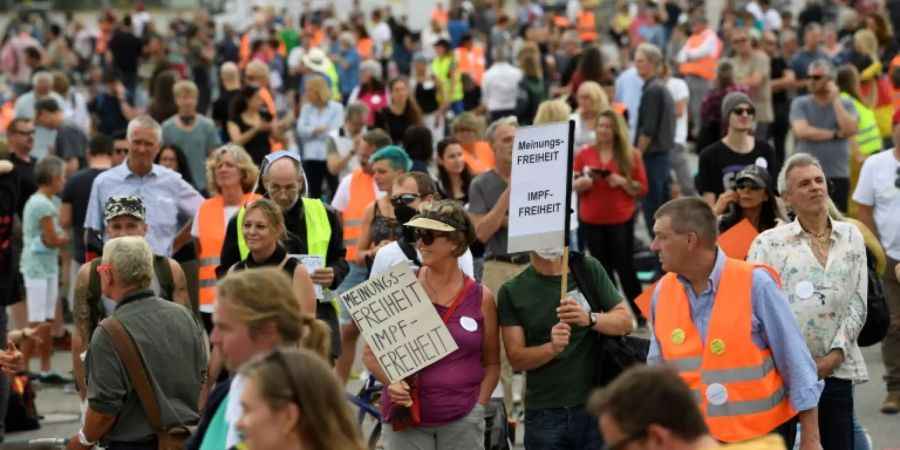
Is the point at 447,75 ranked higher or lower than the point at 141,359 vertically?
higher

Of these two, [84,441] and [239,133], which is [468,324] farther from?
[239,133]

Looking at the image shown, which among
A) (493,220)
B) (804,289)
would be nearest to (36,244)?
(493,220)

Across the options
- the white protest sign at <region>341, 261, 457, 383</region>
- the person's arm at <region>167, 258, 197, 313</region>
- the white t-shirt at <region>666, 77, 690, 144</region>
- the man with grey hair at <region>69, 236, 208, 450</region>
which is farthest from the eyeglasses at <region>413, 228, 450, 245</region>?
the white t-shirt at <region>666, 77, 690, 144</region>

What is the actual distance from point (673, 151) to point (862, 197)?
5995 mm

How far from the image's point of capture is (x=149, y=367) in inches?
266

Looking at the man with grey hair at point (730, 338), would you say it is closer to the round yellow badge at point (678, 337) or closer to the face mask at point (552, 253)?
the round yellow badge at point (678, 337)

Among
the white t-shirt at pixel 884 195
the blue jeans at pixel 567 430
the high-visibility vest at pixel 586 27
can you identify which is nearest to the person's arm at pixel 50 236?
the white t-shirt at pixel 884 195

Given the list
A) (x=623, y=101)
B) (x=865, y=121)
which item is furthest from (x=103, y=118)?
(x=865, y=121)

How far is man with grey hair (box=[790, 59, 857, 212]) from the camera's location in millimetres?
14219

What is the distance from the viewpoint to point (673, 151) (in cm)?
1648

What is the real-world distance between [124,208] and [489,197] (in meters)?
2.56

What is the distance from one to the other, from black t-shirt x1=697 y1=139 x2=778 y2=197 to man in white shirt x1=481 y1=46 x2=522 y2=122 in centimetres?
923

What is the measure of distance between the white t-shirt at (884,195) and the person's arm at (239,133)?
662cm

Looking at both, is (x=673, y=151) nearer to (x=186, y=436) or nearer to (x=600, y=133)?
(x=600, y=133)
